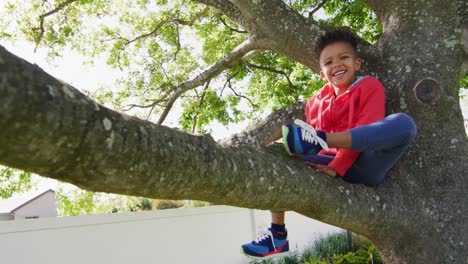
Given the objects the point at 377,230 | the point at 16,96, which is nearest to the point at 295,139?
the point at 377,230

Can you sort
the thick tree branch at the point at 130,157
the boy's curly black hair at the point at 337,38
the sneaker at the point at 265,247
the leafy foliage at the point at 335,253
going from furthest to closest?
1. the leafy foliage at the point at 335,253
2. the boy's curly black hair at the point at 337,38
3. the sneaker at the point at 265,247
4. the thick tree branch at the point at 130,157

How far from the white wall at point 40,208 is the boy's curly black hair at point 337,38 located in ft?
83.0

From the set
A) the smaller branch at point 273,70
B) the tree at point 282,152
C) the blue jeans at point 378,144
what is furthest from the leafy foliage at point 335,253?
the blue jeans at point 378,144

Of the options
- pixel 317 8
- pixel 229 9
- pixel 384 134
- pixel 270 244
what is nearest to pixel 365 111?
pixel 384 134

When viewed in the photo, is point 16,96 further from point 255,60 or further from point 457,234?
point 255,60

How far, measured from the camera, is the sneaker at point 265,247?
2998 millimetres

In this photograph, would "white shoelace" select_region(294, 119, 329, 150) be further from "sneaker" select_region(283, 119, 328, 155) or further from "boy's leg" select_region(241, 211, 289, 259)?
"boy's leg" select_region(241, 211, 289, 259)

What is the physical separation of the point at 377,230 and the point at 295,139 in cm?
97

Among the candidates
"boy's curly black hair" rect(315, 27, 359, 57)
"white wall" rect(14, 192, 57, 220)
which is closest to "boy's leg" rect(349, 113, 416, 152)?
"boy's curly black hair" rect(315, 27, 359, 57)

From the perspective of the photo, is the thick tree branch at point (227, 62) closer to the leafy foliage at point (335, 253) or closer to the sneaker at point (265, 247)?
the sneaker at point (265, 247)

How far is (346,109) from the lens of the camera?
9.83 feet

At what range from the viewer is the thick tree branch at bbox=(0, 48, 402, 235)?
120 centimetres

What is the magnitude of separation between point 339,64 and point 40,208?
27717 millimetres

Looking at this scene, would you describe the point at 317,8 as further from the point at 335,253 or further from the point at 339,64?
the point at 335,253
